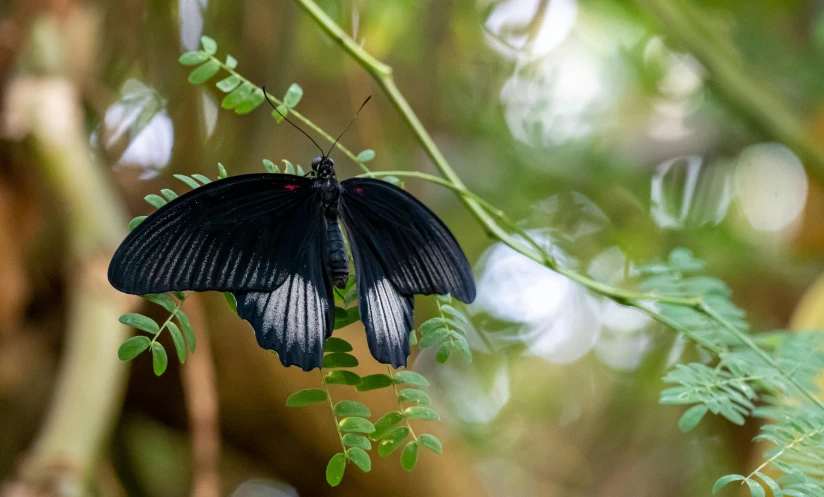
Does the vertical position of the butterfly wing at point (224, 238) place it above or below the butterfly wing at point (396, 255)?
above

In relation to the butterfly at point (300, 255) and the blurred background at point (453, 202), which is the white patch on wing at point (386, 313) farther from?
the blurred background at point (453, 202)

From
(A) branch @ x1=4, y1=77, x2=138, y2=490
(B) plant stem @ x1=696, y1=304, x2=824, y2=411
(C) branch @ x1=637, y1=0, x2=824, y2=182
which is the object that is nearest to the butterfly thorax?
(B) plant stem @ x1=696, y1=304, x2=824, y2=411

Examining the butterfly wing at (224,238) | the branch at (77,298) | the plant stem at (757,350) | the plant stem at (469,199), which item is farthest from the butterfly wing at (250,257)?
the branch at (77,298)

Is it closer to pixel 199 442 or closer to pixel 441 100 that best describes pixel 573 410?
pixel 441 100

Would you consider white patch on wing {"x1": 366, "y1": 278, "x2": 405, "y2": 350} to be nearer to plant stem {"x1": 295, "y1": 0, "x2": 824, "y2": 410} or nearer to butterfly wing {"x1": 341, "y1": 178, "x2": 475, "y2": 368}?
butterfly wing {"x1": 341, "y1": 178, "x2": 475, "y2": 368}

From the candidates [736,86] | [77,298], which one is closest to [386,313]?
[77,298]
